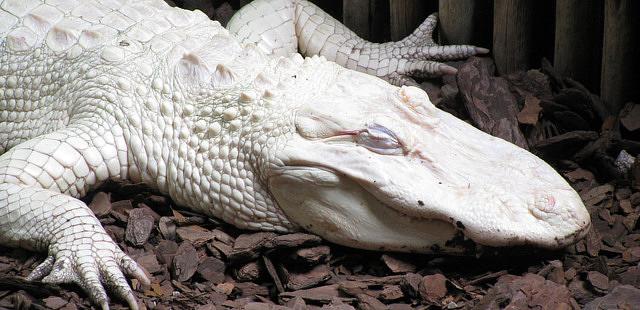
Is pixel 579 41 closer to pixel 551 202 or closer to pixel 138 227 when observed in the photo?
pixel 551 202

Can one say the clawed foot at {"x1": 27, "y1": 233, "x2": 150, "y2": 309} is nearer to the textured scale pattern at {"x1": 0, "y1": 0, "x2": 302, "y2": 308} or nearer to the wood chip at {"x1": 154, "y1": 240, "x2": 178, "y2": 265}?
the textured scale pattern at {"x1": 0, "y1": 0, "x2": 302, "y2": 308}

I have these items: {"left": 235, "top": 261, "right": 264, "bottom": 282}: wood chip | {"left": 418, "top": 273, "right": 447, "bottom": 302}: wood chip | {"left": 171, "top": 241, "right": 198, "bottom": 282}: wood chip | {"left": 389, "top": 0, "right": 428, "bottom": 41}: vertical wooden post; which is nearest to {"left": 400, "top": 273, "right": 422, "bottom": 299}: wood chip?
{"left": 418, "top": 273, "right": 447, "bottom": 302}: wood chip

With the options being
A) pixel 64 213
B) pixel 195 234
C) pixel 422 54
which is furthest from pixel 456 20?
pixel 64 213

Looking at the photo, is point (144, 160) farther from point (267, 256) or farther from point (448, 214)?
point (448, 214)

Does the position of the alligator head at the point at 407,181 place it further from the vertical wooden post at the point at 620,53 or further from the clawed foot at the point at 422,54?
the clawed foot at the point at 422,54

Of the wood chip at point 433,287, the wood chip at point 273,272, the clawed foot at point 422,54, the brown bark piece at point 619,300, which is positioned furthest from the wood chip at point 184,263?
the clawed foot at point 422,54

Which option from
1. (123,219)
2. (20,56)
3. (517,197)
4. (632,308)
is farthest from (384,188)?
(20,56)
